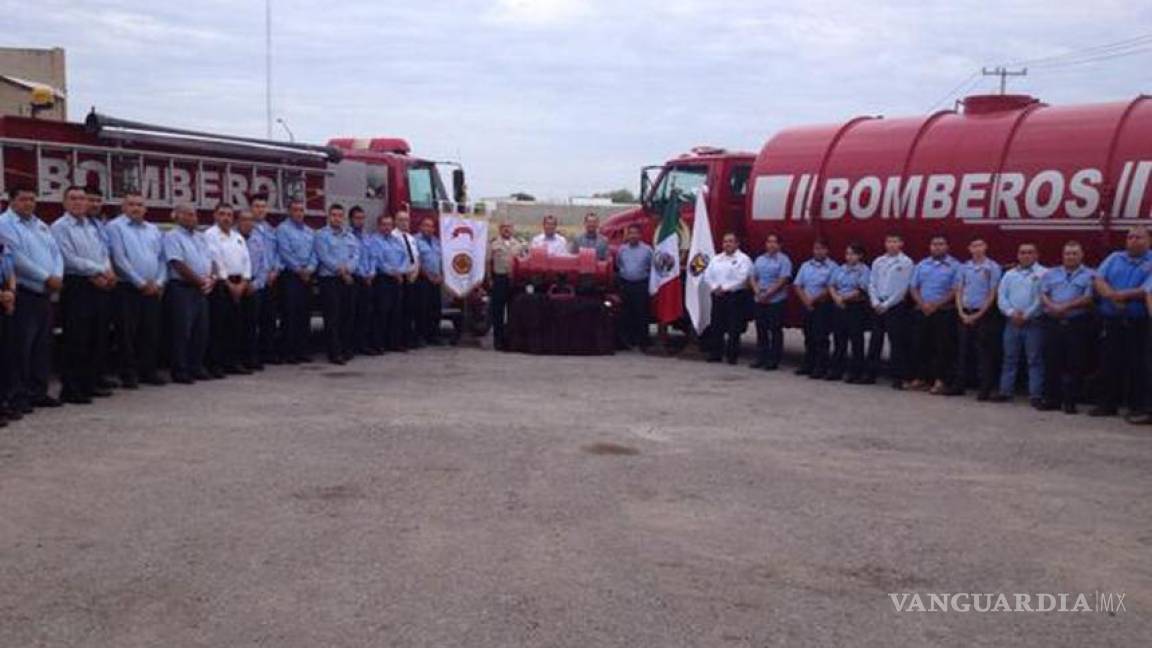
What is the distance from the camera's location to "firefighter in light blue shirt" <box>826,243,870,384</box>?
12.0 meters

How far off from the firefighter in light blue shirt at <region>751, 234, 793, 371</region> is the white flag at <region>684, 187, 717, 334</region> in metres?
0.91

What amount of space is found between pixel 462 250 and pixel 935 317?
6.26m

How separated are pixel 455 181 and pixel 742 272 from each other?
5.34 meters

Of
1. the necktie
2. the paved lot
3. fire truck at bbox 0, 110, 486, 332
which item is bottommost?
the paved lot

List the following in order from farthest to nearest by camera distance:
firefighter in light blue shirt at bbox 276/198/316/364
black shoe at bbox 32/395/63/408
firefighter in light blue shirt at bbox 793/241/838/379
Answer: firefighter in light blue shirt at bbox 793/241/838/379
firefighter in light blue shirt at bbox 276/198/316/364
black shoe at bbox 32/395/63/408

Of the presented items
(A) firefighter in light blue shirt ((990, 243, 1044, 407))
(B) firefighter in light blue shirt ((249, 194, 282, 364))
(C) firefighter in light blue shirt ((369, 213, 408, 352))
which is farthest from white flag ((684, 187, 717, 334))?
(B) firefighter in light blue shirt ((249, 194, 282, 364))

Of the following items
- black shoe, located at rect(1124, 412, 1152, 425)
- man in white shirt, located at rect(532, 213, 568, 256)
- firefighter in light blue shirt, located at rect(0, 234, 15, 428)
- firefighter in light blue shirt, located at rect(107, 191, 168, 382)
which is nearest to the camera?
firefighter in light blue shirt, located at rect(0, 234, 15, 428)

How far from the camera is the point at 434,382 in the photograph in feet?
36.9

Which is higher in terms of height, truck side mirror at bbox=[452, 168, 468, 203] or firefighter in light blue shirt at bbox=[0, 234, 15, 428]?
truck side mirror at bbox=[452, 168, 468, 203]

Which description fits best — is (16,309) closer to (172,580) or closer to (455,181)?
(172,580)

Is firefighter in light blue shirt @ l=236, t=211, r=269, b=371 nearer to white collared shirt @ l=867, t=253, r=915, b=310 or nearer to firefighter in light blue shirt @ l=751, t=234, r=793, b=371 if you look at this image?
firefighter in light blue shirt @ l=751, t=234, r=793, b=371

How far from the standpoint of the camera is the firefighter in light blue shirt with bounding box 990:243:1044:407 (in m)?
10.5

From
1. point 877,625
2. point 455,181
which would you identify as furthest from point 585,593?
point 455,181

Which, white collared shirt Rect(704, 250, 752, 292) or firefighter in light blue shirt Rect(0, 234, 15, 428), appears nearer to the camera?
firefighter in light blue shirt Rect(0, 234, 15, 428)
